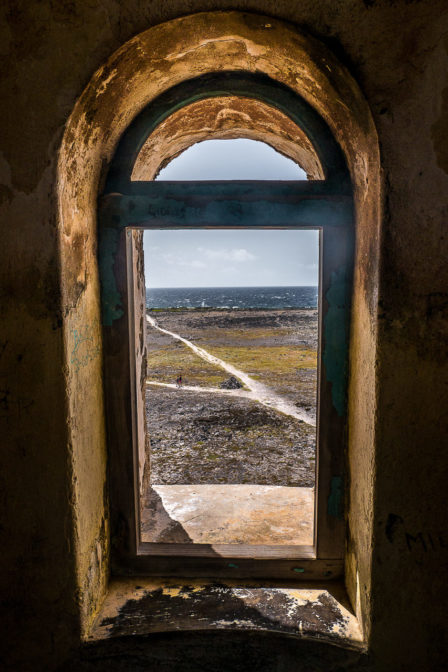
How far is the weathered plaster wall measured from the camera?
5.55 ft

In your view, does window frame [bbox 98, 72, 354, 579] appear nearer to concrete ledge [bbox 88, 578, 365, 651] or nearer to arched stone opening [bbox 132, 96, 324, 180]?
concrete ledge [bbox 88, 578, 365, 651]

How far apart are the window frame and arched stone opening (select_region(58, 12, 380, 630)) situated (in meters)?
0.08

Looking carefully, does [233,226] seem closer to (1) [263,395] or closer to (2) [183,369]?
(1) [263,395]

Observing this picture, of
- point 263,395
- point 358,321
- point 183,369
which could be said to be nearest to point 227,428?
point 263,395

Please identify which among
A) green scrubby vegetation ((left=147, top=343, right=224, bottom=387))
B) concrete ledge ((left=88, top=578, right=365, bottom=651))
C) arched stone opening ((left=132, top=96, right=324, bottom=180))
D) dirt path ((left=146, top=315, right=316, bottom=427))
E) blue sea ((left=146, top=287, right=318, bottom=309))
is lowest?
dirt path ((left=146, top=315, right=316, bottom=427))

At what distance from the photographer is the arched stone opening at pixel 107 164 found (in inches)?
71.4

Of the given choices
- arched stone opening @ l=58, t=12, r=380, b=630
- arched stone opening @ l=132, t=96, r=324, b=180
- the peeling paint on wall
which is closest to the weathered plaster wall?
arched stone opening @ l=58, t=12, r=380, b=630

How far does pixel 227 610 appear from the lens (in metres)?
2.14

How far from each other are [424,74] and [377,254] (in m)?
0.77

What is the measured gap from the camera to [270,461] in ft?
17.6

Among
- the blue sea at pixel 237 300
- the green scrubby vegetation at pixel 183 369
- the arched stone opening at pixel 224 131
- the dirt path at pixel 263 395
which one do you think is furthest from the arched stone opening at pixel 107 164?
the blue sea at pixel 237 300

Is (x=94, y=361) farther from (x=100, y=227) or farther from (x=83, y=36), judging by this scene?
(x=83, y=36)

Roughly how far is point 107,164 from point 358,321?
168 centimetres

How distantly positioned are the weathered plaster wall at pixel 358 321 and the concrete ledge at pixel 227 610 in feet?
0.40
